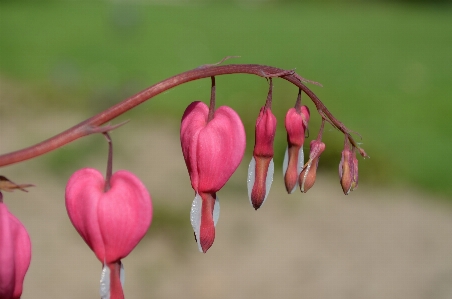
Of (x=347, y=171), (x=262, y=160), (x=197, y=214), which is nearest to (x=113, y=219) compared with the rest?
(x=197, y=214)

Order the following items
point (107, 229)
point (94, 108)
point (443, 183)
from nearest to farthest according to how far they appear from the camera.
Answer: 1. point (107, 229)
2. point (443, 183)
3. point (94, 108)

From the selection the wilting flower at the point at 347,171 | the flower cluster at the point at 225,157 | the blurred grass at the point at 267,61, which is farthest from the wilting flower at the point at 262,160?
the blurred grass at the point at 267,61

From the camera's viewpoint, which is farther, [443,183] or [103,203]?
[443,183]

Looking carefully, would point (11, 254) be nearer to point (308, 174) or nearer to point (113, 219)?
point (113, 219)

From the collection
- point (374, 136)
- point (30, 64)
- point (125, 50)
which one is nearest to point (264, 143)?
point (374, 136)

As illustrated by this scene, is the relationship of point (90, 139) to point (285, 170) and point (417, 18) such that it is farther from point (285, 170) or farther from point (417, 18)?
point (417, 18)

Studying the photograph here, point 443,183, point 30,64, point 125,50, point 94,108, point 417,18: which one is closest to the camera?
point 443,183

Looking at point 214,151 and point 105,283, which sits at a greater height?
point 214,151
